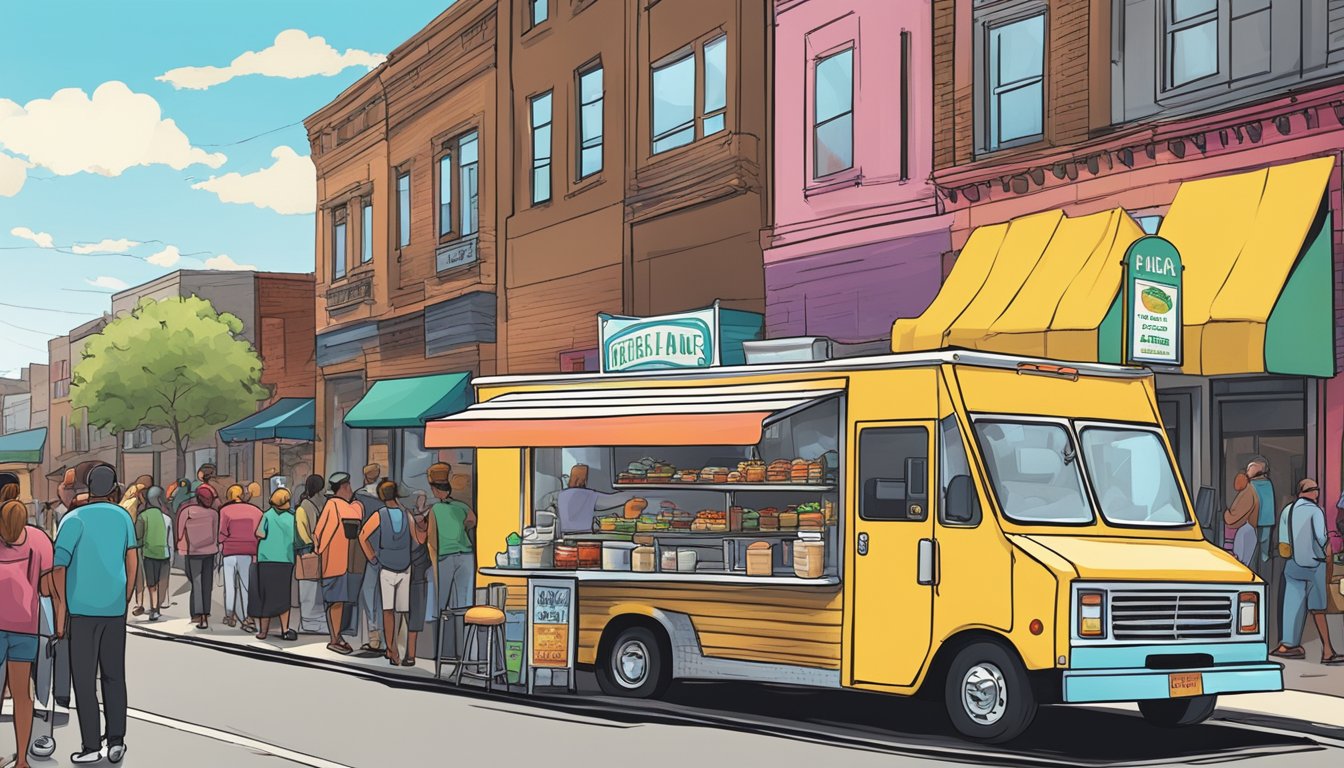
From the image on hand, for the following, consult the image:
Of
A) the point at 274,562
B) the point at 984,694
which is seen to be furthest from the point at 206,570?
the point at 984,694

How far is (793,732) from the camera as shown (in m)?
11.7

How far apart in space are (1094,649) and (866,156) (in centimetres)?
1181

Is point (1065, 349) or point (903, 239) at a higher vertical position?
point (903, 239)

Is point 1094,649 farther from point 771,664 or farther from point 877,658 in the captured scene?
point 771,664

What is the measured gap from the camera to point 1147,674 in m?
10.9

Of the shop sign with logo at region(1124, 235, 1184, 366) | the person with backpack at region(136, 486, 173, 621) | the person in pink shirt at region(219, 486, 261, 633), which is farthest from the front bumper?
the person with backpack at region(136, 486, 173, 621)

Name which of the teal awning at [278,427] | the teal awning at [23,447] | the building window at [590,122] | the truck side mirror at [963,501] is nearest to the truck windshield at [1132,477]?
the truck side mirror at [963,501]

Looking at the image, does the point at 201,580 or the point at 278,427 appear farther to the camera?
the point at 278,427

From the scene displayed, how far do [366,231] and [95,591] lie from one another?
88.8ft

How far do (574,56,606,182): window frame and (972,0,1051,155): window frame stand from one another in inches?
322

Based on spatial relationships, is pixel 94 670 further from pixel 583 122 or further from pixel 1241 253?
pixel 583 122

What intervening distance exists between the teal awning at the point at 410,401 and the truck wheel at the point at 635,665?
15.5 metres

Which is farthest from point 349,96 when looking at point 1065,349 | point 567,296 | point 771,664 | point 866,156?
point 771,664

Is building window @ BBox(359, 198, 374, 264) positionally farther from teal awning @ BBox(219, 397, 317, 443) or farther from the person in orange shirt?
the person in orange shirt
